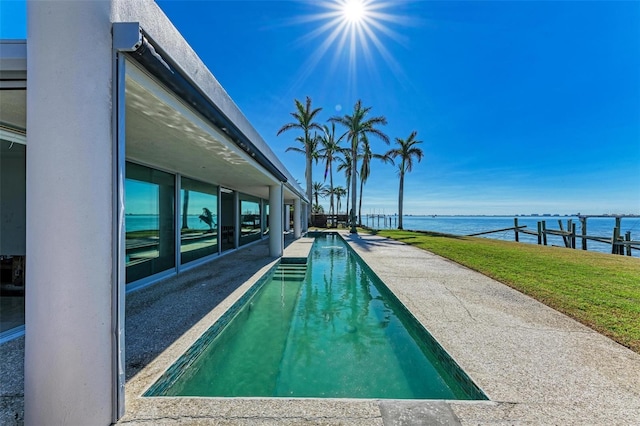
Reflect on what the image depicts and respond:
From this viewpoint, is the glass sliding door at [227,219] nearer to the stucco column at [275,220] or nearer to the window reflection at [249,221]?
the window reflection at [249,221]

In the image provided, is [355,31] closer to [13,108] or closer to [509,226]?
[13,108]

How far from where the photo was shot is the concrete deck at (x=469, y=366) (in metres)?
2.10

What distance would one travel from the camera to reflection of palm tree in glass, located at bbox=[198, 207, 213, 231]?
8570 millimetres

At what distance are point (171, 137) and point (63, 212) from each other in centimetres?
243

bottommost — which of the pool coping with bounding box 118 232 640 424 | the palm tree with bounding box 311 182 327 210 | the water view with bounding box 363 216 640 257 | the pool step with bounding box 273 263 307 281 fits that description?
the water view with bounding box 363 216 640 257

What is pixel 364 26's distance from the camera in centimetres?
998

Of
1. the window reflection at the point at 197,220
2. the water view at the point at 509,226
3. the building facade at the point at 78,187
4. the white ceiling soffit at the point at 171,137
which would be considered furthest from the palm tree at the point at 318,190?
the building facade at the point at 78,187

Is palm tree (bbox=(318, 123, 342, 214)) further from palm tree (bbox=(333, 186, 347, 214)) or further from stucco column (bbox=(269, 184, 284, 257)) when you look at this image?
palm tree (bbox=(333, 186, 347, 214))

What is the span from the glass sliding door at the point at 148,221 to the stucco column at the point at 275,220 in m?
3.43

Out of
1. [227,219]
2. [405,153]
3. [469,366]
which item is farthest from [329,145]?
[469,366]

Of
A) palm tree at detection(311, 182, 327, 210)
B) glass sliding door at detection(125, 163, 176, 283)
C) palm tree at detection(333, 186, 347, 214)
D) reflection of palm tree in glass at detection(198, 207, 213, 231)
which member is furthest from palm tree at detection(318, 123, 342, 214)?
palm tree at detection(333, 186, 347, 214)

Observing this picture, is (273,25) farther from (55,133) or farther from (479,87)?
(479,87)

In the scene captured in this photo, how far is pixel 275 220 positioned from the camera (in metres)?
9.64

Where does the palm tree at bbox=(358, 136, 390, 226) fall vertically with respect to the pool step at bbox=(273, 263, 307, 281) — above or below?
above
